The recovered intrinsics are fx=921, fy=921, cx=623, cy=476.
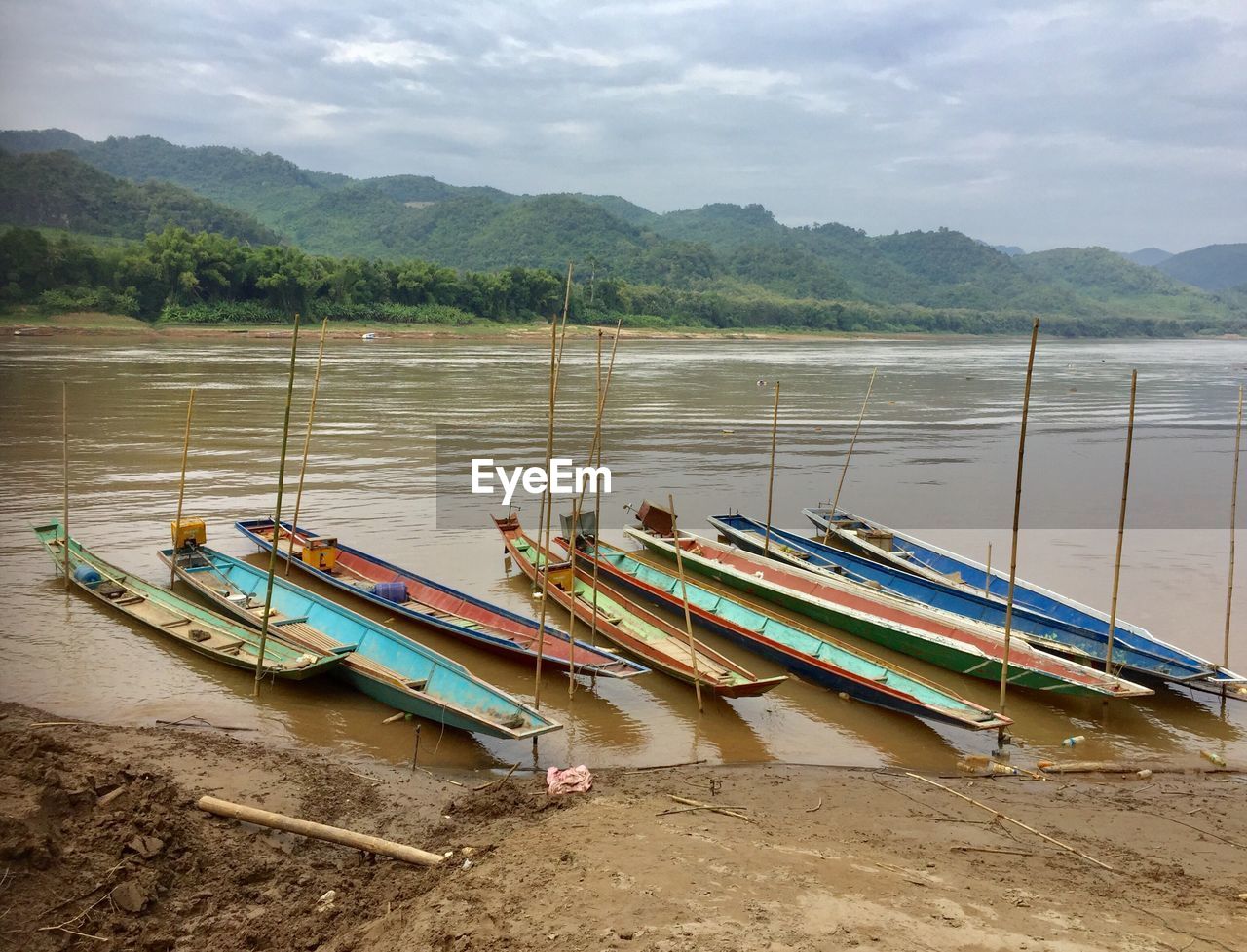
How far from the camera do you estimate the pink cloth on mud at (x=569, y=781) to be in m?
6.48

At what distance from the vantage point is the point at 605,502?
17.1 m

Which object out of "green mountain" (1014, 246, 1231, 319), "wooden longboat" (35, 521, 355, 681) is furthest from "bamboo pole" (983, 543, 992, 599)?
"green mountain" (1014, 246, 1231, 319)

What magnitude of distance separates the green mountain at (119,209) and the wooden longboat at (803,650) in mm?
51150

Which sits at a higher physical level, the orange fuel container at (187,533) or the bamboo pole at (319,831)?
the orange fuel container at (187,533)

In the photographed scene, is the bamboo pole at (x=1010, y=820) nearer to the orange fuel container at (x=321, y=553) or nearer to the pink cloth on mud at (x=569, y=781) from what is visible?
the pink cloth on mud at (x=569, y=781)

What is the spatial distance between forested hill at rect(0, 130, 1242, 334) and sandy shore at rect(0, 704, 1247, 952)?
65798mm

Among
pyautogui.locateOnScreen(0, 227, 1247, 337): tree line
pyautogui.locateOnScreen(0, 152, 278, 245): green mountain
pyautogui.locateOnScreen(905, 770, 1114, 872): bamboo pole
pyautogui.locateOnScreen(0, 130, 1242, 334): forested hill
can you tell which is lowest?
pyautogui.locateOnScreen(905, 770, 1114, 872): bamboo pole

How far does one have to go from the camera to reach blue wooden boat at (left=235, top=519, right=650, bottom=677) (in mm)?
8727

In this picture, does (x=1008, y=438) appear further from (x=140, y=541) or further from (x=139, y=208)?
(x=139, y=208)

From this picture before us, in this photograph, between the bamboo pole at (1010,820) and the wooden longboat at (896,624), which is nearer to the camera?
the bamboo pole at (1010,820)

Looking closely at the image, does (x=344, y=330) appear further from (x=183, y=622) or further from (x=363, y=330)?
(x=183, y=622)

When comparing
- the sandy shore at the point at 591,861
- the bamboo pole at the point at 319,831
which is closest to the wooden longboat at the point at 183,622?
the sandy shore at the point at 591,861

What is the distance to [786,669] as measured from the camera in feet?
30.9

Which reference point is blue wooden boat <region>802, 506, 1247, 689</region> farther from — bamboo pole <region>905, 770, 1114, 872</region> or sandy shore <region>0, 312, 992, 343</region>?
sandy shore <region>0, 312, 992, 343</region>
